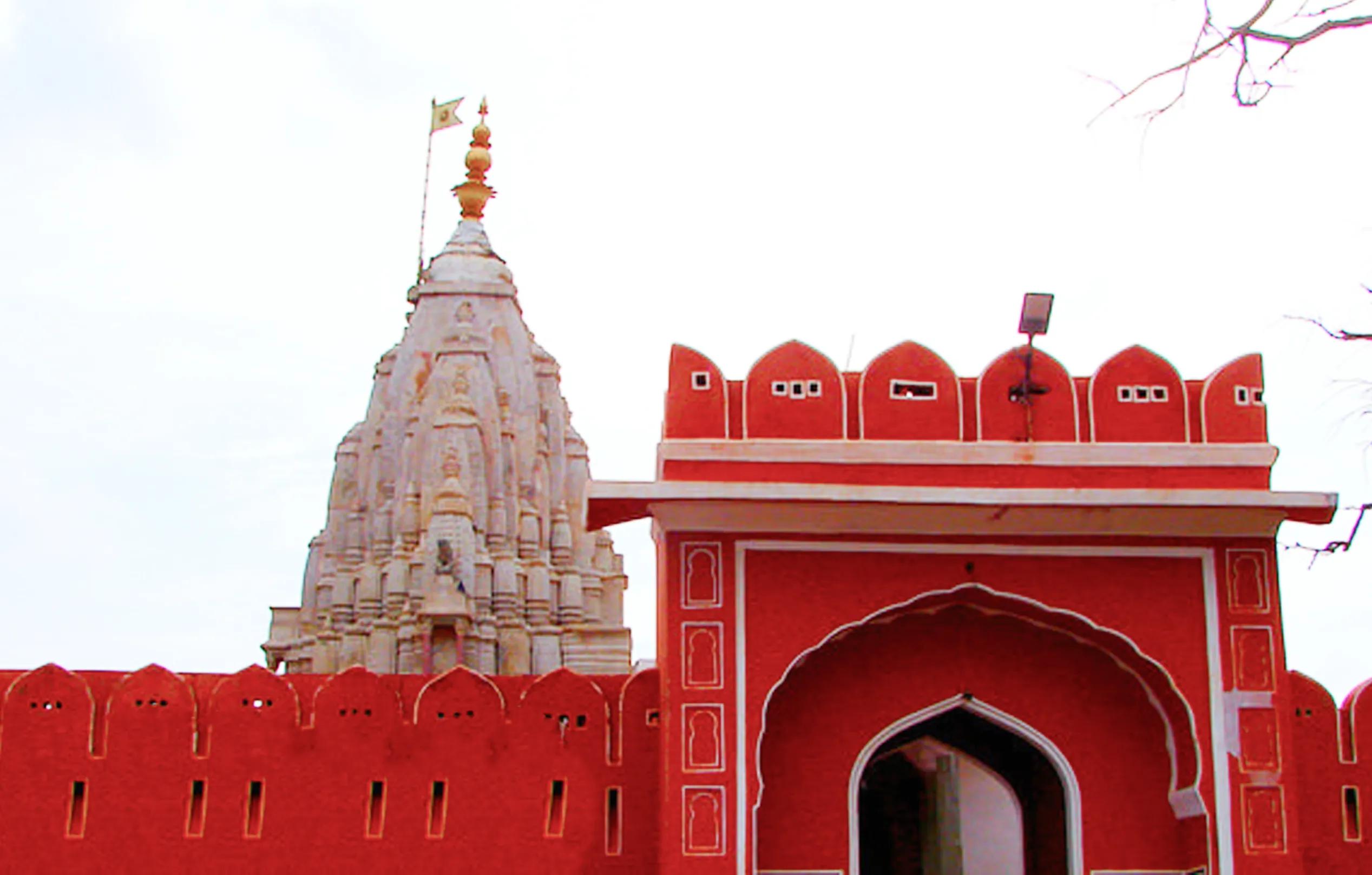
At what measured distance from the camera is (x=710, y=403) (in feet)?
40.0

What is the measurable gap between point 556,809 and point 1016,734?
10.1ft

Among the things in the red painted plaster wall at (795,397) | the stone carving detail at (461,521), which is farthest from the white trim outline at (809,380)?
the stone carving detail at (461,521)

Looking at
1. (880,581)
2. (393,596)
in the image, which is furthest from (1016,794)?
(393,596)

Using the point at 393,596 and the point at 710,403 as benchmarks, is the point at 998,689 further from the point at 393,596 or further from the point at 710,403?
the point at 393,596

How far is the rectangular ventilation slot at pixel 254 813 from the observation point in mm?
12227

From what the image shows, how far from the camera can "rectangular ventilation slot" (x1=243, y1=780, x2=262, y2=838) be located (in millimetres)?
12227

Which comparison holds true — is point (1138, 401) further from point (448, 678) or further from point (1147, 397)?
point (448, 678)

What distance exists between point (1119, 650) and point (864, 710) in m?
1.70

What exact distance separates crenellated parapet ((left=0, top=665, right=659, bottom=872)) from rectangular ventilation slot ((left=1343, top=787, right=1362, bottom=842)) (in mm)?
4524

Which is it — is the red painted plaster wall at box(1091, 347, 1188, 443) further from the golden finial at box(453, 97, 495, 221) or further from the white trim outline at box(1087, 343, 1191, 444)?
the golden finial at box(453, 97, 495, 221)

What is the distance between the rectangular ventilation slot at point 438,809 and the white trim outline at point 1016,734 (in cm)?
264

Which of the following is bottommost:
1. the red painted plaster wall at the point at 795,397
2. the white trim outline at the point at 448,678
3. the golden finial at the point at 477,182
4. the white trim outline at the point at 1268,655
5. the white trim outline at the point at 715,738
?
the white trim outline at the point at 715,738

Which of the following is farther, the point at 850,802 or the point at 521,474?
the point at 521,474

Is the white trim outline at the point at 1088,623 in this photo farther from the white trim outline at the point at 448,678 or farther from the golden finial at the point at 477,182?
the golden finial at the point at 477,182
